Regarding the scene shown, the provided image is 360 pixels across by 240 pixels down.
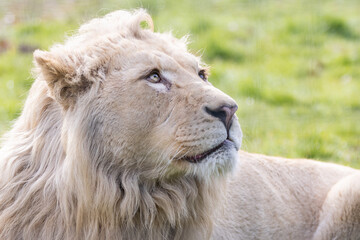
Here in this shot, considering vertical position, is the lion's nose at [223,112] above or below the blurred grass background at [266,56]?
above

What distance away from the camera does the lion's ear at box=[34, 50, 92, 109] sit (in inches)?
120

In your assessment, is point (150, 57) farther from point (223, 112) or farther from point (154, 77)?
point (223, 112)

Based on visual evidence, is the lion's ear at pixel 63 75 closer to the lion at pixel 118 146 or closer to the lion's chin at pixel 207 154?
the lion at pixel 118 146

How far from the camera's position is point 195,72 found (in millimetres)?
3402

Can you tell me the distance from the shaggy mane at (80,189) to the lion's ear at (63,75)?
20mm

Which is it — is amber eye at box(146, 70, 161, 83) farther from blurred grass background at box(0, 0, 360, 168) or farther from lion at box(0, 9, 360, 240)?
blurred grass background at box(0, 0, 360, 168)

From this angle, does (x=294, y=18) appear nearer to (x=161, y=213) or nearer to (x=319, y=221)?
(x=319, y=221)

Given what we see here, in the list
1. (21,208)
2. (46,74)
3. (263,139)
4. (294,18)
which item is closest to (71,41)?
(46,74)

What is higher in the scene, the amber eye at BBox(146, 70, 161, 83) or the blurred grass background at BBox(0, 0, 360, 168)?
the amber eye at BBox(146, 70, 161, 83)

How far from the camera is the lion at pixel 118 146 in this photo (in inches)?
119

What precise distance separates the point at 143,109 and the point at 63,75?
0.44 metres

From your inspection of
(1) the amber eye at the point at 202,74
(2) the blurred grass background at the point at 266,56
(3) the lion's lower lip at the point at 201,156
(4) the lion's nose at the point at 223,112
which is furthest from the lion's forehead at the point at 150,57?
(2) the blurred grass background at the point at 266,56

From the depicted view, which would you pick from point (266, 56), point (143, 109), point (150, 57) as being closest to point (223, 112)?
point (143, 109)

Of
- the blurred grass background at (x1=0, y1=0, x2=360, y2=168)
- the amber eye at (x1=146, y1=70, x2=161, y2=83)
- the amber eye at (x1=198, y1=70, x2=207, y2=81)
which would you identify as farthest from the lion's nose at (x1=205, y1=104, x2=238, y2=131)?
the blurred grass background at (x1=0, y1=0, x2=360, y2=168)
